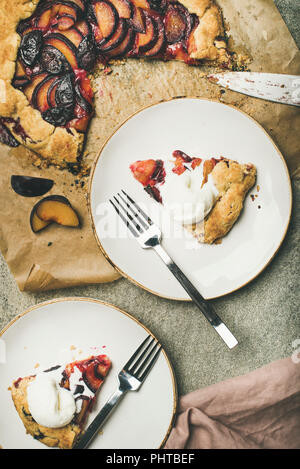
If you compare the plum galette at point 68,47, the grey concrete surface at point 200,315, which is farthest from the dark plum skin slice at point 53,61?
the grey concrete surface at point 200,315

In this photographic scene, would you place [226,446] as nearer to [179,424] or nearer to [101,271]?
[179,424]

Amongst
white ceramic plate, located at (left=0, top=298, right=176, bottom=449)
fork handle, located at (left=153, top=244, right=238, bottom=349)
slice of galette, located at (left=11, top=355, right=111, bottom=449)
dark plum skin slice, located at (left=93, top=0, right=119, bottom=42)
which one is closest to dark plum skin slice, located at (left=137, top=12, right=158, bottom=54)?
dark plum skin slice, located at (left=93, top=0, right=119, bottom=42)

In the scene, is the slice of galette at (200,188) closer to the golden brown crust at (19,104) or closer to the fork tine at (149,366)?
the golden brown crust at (19,104)

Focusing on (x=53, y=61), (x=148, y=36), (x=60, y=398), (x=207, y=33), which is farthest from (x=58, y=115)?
(x=60, y=398)

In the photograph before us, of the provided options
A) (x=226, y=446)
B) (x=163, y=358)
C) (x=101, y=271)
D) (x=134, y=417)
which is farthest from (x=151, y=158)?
(x=226, y=446)

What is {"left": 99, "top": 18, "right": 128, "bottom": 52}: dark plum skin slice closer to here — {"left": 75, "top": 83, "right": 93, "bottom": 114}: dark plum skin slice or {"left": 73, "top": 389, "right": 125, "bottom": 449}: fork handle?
{"left": 75, "top": 83, "right": 93, "bottom": 114}: dark plum skin slice
